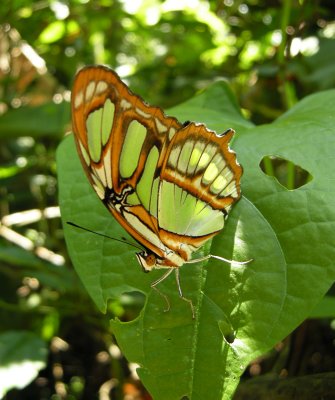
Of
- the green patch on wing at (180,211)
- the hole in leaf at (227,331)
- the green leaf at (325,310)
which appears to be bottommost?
the green leaf at (325,310)

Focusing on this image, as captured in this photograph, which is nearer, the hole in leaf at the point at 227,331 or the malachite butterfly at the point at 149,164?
the hole in leaf at the point at 227,331

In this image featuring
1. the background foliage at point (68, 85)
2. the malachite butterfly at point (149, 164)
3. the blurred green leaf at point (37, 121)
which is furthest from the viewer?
the blurred green leaf at point (37, 121)

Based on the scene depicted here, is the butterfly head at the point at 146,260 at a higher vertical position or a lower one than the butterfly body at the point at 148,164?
lower

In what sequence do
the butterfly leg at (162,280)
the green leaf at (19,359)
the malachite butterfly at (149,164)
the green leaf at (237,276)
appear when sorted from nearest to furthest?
the green leaf at (237,276) < the butterfly leg at (162,280) < the malachite butterfly at (149,164) < the green leaf at (19,359)

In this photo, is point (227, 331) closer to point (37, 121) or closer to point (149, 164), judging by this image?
point (149, 164)

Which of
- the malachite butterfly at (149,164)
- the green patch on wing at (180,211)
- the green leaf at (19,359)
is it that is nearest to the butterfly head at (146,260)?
the malachite butterfly at (149,164)

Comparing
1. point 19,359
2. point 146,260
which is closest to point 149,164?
point 146,260

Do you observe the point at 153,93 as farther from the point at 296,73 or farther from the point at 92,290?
the point at 92,290

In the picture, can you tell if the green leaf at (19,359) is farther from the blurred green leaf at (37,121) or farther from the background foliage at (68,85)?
the blurred green leaf at (37,121)
